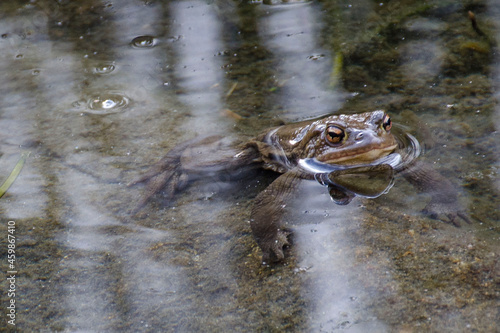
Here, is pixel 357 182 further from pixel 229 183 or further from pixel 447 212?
pixel 229 183

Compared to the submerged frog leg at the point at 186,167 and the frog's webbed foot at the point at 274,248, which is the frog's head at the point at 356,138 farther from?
the frog's webbed foot at the point at 274,248

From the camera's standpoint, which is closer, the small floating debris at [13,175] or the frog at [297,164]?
the frog at [297,164]

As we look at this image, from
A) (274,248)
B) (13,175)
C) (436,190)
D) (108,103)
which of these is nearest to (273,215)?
(274,248)

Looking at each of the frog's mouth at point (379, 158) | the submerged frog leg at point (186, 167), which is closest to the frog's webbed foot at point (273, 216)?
the frog's mouth at point (379, 158)

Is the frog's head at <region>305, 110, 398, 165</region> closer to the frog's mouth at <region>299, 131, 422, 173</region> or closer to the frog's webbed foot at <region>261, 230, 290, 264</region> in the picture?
the frog's mouth at <region>299, 131, 422, 173</region>

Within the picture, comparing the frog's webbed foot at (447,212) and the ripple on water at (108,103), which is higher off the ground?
the frog's webbed foot at (447,212)
